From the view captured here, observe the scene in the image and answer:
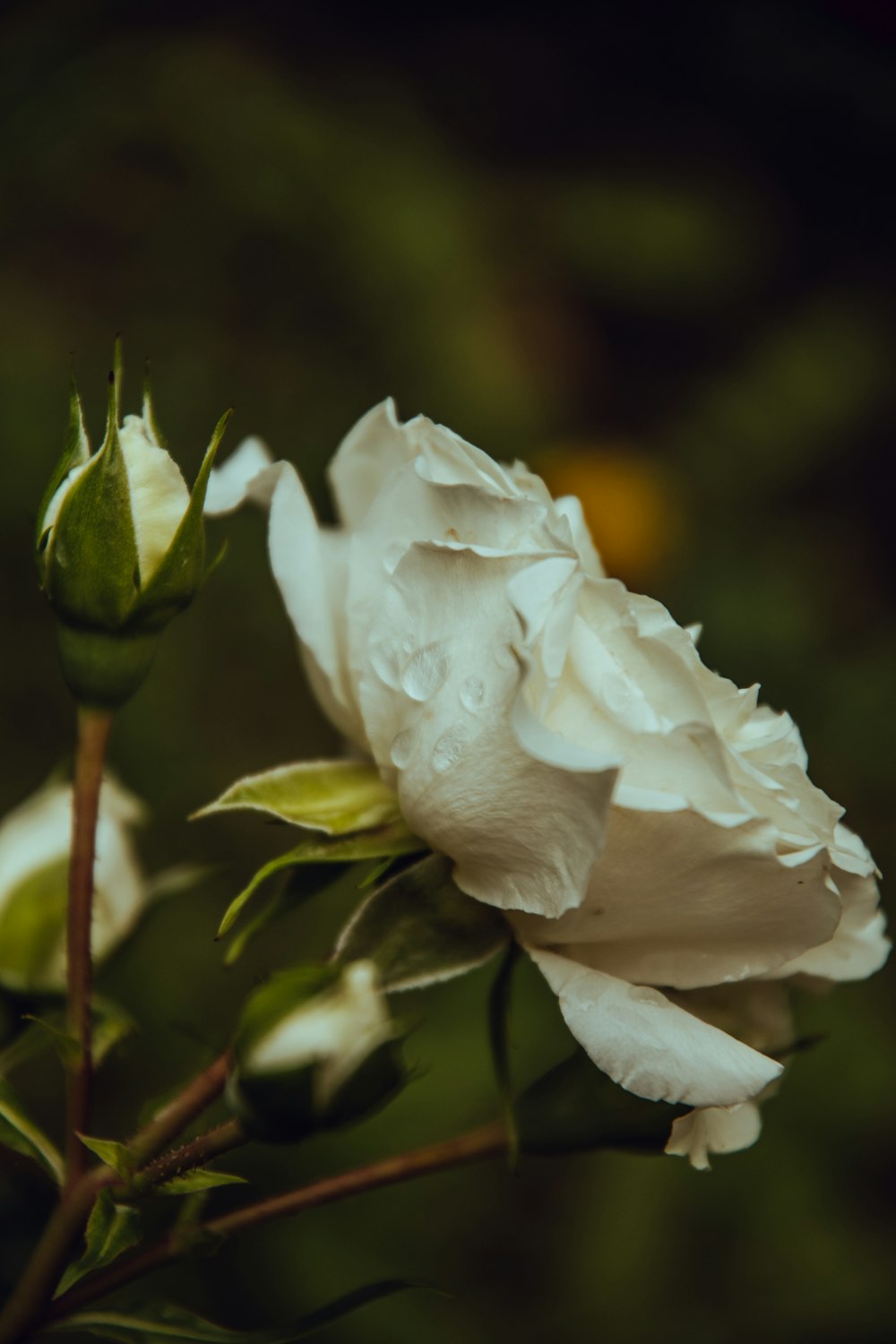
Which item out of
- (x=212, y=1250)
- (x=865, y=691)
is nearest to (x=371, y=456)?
(x=212, y=1250)

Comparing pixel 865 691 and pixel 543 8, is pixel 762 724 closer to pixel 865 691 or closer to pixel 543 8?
pixel 865 691

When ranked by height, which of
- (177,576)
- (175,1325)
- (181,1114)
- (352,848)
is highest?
(177,576)

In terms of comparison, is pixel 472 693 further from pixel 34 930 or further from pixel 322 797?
pixel 34 930

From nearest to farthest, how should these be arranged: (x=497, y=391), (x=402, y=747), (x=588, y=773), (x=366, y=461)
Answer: (x=588, y=773), (x=402, y=747), (x=366, y=461), (x=497, y=391)

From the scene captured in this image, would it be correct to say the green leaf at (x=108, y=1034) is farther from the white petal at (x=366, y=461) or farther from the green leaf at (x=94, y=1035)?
the white petal at (x=366, y=461)

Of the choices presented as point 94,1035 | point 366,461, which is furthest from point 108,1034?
point 366,461

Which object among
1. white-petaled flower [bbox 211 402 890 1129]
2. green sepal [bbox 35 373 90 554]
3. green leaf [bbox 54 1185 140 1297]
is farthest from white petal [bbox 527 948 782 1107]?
green sepal [bbox 35 373 90 554]

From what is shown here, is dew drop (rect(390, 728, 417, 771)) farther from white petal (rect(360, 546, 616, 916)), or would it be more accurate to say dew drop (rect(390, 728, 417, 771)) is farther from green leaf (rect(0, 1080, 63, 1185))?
green leaf (rect(0, 1080, 63, 1185))
